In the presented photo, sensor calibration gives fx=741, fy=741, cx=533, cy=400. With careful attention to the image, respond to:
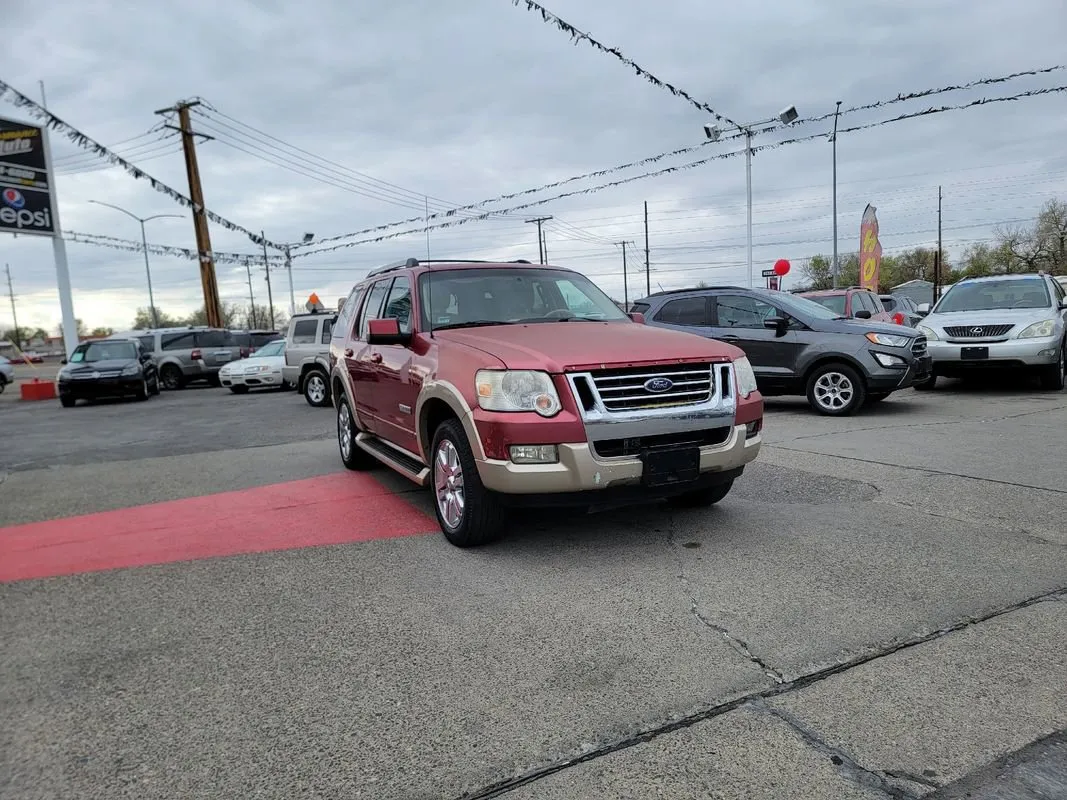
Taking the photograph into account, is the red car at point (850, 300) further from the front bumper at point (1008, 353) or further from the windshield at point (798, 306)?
the windshield at point (798, 306)

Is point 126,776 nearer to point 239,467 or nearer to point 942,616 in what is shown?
point 942,616

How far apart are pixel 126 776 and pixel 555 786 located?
1.42 metres

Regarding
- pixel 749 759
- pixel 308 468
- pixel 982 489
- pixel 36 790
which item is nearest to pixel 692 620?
pixel 749 759

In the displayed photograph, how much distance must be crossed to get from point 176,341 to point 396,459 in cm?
1994

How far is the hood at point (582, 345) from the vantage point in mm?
4309

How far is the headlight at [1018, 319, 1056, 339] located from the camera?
1088 centimetres

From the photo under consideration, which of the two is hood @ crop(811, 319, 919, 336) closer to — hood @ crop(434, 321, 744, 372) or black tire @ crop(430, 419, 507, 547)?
hood @ crop(434, 321, 744, 372)

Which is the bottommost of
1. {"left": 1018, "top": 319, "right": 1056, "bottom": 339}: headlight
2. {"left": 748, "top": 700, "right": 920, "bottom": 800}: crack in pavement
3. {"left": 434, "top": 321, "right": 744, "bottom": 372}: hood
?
{"left": 748, "top": 700, "right": 920, "bottom": 800}: crack in pavement

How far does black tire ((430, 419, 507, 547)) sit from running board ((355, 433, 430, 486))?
36 centimetres

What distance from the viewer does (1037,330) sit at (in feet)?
35.8

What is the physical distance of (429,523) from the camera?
215 inches

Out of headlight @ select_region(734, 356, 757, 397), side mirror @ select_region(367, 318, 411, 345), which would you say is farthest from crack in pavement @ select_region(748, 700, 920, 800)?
side mirror @ select_region(367, 318, 411, 345)

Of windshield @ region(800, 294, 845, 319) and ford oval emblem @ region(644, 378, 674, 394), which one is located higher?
windshield @ region(800, 294, 845, 319)

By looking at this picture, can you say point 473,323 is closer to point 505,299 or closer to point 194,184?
point 505,299
